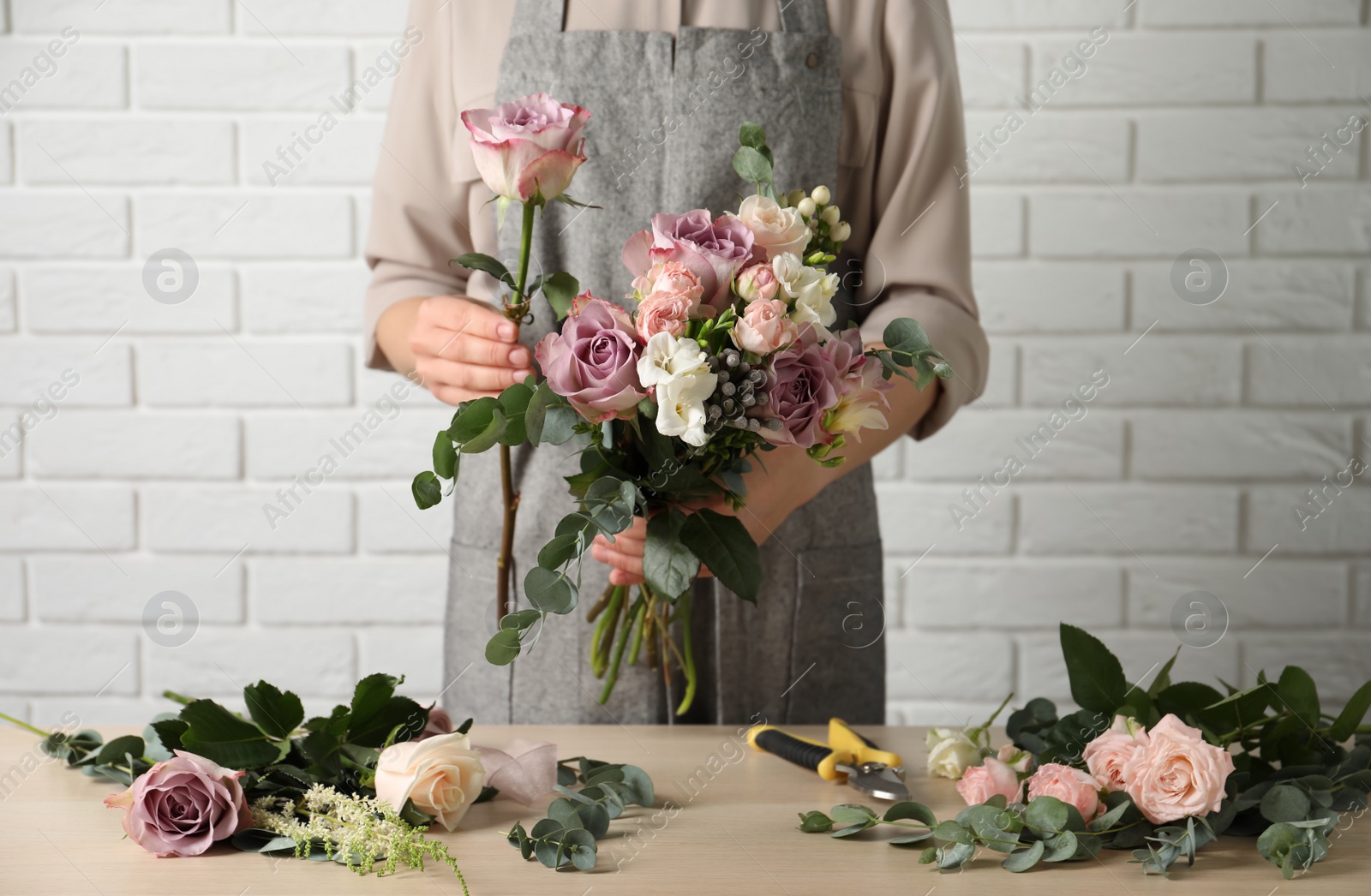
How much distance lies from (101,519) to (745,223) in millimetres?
1168

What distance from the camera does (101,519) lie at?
4.70 ft

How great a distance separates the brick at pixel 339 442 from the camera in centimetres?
142

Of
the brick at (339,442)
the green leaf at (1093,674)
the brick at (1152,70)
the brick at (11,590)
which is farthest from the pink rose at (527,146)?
the brick at (11,590)

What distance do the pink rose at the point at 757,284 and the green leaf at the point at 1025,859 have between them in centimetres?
35

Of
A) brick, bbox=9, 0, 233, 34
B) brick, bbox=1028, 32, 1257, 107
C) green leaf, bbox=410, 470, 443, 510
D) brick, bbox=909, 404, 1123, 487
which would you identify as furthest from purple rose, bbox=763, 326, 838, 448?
brick, bbox=9, 0, 233, 34

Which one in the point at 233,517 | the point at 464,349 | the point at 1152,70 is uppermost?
the point at 1152,70

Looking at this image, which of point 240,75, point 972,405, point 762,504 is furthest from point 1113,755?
point 240,75

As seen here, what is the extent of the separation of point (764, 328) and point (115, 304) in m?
1.16

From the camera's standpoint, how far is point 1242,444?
4.56ft

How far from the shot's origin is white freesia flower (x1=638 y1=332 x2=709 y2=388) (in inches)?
22.8

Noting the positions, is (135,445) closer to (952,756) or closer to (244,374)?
(244,374)

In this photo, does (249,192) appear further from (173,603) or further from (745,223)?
(745,223)

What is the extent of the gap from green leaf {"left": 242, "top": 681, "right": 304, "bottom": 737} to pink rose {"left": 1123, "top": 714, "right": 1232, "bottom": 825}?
0.52 meters

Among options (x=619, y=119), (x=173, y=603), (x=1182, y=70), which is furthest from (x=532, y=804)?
(x=1182, y=70)
